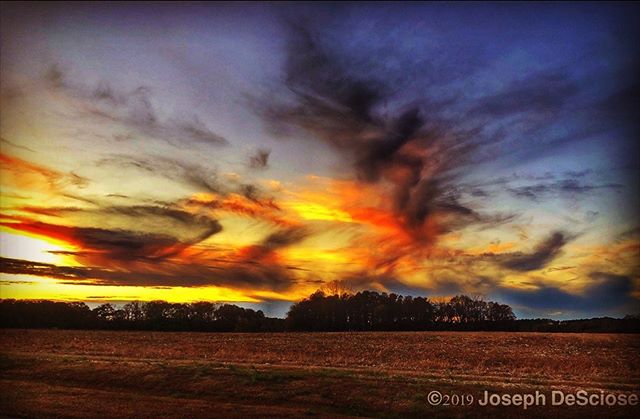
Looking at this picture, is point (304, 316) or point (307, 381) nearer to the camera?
point (307, 381)

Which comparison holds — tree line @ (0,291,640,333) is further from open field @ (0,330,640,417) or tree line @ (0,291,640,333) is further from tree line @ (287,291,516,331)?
open field @ (0,330,640,417)

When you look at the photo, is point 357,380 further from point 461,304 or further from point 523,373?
point 461,304

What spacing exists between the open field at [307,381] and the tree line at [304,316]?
92.8 feet

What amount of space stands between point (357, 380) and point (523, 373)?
1021cm

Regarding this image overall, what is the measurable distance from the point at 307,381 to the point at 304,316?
4588cm

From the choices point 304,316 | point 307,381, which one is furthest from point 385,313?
point 307,381

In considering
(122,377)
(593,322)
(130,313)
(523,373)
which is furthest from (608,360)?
(130,313)

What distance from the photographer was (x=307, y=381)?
21406 mm

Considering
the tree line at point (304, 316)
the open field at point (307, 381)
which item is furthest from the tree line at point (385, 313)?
the open field at point (307, 381)

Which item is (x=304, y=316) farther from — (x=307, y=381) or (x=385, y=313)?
(x=307, y=381)

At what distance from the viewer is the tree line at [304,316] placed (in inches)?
2579

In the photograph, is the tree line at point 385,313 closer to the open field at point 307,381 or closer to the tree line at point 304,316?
the tree line at point 304,316

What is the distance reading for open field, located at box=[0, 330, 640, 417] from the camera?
57.1 feet

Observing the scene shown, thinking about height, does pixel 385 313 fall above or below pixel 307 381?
above
